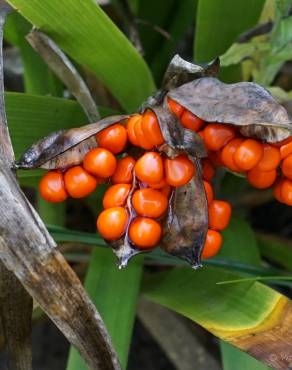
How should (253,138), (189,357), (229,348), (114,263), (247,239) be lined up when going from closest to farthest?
(253,138)
(229,348)
(114,263)
(247,239)
(189,357)

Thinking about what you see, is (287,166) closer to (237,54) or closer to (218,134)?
(218,134)

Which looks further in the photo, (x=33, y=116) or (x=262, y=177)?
(x=33, y=116)

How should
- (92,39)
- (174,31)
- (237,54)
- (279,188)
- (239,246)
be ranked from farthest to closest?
1. (174,31)
2. (239,246)
3. (237,54)
4. (92,39)
5. (279,188)

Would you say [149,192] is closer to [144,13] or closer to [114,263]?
[114,263]

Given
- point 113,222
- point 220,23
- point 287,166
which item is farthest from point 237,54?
point 113,222

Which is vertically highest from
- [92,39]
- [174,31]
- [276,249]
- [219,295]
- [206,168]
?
[92,39]

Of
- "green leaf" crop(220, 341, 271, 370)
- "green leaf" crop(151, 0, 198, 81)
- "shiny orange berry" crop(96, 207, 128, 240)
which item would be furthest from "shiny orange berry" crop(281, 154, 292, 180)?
"green leaf" crop(151, 0, 198, 81)

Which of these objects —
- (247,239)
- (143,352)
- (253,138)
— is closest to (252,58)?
(247,239)
